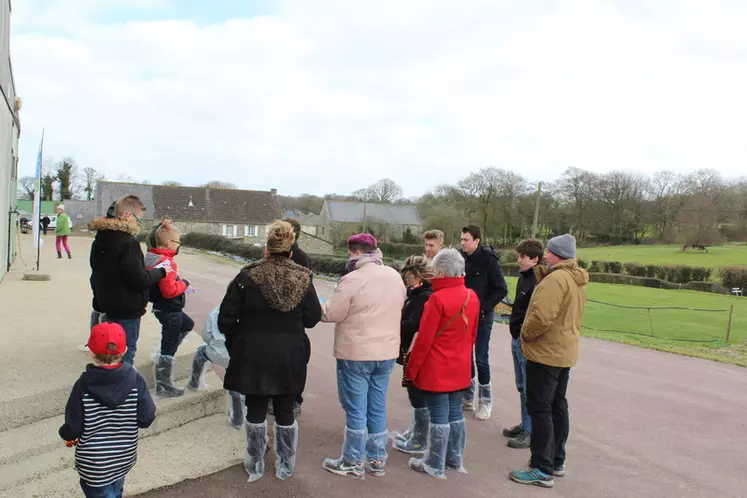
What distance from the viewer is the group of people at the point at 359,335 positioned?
12.0 ft

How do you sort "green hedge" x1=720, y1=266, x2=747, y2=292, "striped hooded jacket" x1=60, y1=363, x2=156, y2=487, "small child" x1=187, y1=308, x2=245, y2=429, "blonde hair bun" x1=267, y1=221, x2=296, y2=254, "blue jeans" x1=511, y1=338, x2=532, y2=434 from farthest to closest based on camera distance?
"green hedge" x1=720, y1=266, x2=747, y2=292 < "blue jeans" x1=511, y1=338, x2=532, y2=434 < "small child" x1=187, y1=308, x2=245, y2=429 < "blonde hair bun" x1=267, y1=221, x2=296, y2=254 < "striped hooded jacket" x1=60, y1=363, x2=156, y2=487

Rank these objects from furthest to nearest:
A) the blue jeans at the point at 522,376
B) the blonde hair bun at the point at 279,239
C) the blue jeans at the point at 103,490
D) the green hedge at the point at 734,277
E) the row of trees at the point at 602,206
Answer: the row of trees at the point at 602,206
the green hedge at the point at 734,277
the blue jeans at the point at 522,376
the blonde hair bun at the point at 279,239
the blue jeans at the point at 103,490

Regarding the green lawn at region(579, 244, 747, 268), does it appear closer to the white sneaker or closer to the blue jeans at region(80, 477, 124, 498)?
the white sneaker

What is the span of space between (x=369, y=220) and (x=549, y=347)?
58.3m

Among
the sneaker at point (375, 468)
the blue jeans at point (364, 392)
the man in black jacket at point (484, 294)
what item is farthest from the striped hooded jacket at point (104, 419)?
the man in black jacket at point (484, 294)

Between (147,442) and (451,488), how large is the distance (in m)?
2.53

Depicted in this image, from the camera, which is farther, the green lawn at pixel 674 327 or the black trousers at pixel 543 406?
the green lawn at pixel 674 327

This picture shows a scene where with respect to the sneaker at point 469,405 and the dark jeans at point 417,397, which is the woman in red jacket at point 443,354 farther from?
the sneaker at point 469,405

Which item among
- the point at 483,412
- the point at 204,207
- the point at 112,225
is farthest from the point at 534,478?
the point at 204,207

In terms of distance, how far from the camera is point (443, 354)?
413 cm

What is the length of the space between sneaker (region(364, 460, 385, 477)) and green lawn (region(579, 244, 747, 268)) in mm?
48226

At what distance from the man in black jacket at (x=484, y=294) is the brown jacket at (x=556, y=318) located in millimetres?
1361

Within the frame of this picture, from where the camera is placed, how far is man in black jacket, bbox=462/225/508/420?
557 centimetres

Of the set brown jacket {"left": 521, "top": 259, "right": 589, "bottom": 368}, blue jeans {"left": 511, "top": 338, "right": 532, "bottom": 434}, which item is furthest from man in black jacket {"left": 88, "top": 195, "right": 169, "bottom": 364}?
blue jeans {"left": 511, "top": 338, "right": 532, "bottom": 434}
